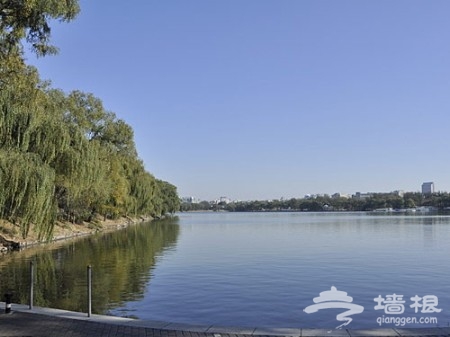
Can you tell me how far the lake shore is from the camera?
2800cm

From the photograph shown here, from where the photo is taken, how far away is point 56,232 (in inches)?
1470

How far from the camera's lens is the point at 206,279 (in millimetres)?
17719

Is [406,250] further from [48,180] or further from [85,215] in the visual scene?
[85,215]

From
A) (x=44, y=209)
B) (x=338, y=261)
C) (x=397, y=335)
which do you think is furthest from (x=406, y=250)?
(x=397, y=335)

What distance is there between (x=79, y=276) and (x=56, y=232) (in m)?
20.5

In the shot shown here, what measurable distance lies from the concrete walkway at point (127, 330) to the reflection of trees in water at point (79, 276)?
4.10m

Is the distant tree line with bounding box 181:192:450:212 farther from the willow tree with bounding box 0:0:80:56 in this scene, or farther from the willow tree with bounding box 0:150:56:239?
the willow tree with bounding box 0:0:80:56

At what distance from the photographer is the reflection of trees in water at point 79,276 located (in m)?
13.6

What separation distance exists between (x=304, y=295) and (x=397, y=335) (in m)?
7.72

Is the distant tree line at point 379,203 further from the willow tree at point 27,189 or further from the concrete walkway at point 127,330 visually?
the concrete walkway at point 127,330

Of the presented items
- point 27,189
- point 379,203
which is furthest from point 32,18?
point 379,203

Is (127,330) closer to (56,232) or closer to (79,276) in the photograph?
(79,276)

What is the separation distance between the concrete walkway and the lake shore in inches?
525

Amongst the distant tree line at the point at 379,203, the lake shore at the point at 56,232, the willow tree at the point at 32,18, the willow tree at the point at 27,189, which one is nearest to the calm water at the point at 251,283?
the lake shore at the point at 56,232
